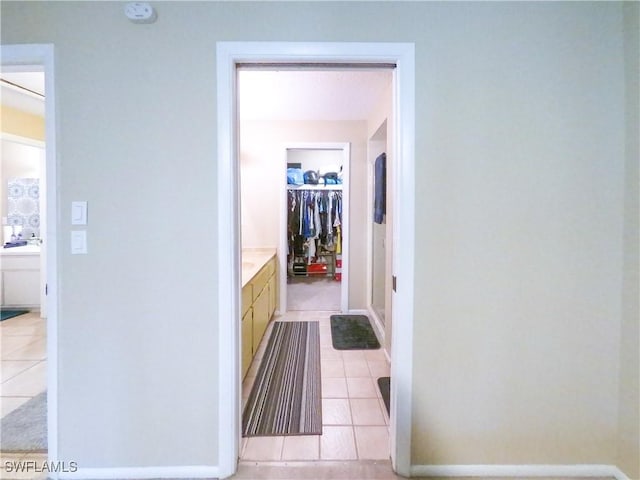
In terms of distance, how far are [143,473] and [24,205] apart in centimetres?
473

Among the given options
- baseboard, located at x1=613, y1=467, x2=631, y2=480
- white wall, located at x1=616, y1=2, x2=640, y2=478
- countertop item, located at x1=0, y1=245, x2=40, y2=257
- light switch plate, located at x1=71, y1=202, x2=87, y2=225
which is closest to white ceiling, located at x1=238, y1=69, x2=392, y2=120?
white wall, located at x1=616, y1=2, x2=640, y2=478

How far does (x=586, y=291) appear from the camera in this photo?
1355 mm

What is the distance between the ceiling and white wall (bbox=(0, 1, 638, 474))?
0.90 m

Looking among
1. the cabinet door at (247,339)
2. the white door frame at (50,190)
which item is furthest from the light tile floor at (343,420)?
the white door frame at (50,190)

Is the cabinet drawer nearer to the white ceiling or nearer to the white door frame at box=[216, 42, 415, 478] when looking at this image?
the white door frame at box=[216, 42, 415, 478]

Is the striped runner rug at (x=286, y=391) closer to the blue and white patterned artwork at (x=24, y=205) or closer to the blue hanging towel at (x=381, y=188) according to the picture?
the blue hanging towel at (x=381, y=188)

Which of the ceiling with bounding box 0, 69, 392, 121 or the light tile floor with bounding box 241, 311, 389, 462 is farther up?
the ceiling with bounding box 0, 69, 392, 121

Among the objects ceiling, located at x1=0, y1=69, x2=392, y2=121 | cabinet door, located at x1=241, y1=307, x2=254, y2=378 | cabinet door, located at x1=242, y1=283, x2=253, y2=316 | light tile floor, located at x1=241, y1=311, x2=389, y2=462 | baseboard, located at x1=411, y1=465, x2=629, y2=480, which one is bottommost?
light tile floor, located at x1=241, y1=311, x2=389, y2=462

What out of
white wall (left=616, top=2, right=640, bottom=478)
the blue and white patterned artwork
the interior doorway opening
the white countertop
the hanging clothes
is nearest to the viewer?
white wall (left=616, top=2, right=640, bottom=478)

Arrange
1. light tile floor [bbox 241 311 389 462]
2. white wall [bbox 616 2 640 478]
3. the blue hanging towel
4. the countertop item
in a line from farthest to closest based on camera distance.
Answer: the countertop item → the blue hanging towel → light tile floor [bbox 241 311 389 462] → white wall [bbox 616 2 640 478]

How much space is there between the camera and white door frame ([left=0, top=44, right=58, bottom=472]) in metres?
1.30

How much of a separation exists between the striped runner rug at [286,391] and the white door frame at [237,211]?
0.39 meters

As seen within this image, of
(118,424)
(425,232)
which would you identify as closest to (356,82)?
(425,232)

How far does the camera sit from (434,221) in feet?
4.42
